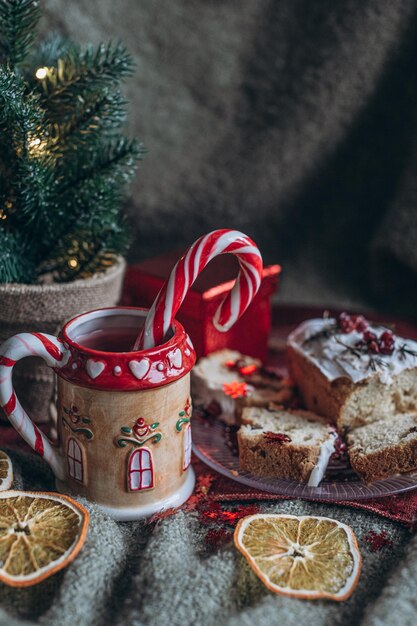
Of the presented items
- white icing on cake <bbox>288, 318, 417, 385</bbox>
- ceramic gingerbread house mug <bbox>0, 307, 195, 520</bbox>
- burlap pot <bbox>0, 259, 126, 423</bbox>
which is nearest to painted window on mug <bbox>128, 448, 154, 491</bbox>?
ceramic gingerbread house mug <bbox>0, 307, 195, 520</bbox>

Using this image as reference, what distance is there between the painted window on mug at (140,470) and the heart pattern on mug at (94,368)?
154 mm

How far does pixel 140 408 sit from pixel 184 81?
1206 mm

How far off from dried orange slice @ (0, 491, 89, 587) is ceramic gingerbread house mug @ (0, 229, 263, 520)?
A: 3.3 inches

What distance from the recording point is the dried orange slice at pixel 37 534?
1030mm

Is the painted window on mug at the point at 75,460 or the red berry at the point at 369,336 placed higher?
the red berry at the point at 369,336

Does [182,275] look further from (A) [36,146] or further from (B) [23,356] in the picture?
(A) [36,146]

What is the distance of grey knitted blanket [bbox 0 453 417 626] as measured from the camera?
3.22 feet

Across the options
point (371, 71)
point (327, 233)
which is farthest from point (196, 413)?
point (371, 71)

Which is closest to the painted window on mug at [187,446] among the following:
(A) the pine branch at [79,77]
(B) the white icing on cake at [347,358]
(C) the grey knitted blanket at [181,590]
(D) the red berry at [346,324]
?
(C) the grey knitted blanket at [181,590]

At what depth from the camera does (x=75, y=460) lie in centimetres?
121

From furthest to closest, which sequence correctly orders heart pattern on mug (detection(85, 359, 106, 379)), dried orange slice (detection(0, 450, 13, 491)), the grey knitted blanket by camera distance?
dried orange slice (detection(0, 450, 13, 491))
heart pattern on mug (detection(85, 359, 106, 379))
the grey knitted blanket

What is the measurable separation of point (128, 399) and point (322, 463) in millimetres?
397

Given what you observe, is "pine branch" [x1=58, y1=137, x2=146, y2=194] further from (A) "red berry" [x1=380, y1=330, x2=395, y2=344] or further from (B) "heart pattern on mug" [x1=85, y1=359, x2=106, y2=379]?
(A) "red berry" [x1=380, y1=330, x2=395, y2=344]

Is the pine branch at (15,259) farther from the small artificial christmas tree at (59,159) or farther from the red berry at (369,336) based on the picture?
the red berry at (369,336)
